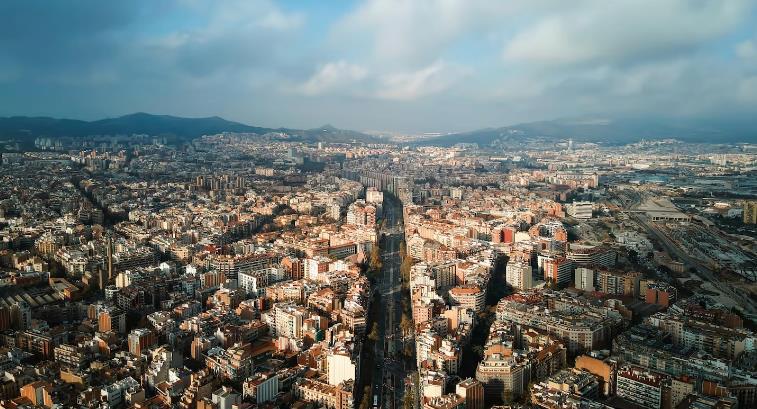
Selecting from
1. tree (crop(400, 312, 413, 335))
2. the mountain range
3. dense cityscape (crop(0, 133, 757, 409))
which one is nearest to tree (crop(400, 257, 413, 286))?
dense cityscape (crop(0, 133, 757, 409))

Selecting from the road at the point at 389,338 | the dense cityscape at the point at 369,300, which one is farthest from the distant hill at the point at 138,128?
the road at the point at 389,338

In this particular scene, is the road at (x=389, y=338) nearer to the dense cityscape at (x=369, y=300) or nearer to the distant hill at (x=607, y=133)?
the dense cityscape at (x=369, y=300)

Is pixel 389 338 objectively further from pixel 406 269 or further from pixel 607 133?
pixel 607 133

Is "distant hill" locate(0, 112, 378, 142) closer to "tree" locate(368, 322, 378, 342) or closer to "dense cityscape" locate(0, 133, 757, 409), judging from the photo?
"dense cityscape" locate(0, 133, 757, 409)

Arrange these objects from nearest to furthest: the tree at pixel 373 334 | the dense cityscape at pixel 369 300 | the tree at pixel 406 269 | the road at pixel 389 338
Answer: the dense cityscape at pixel 369 300 → the road at pixel 389 338 → the tree at pixel 373 334 → the tree at pixel 406 269

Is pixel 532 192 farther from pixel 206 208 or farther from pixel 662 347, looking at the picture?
pixel 662 347
